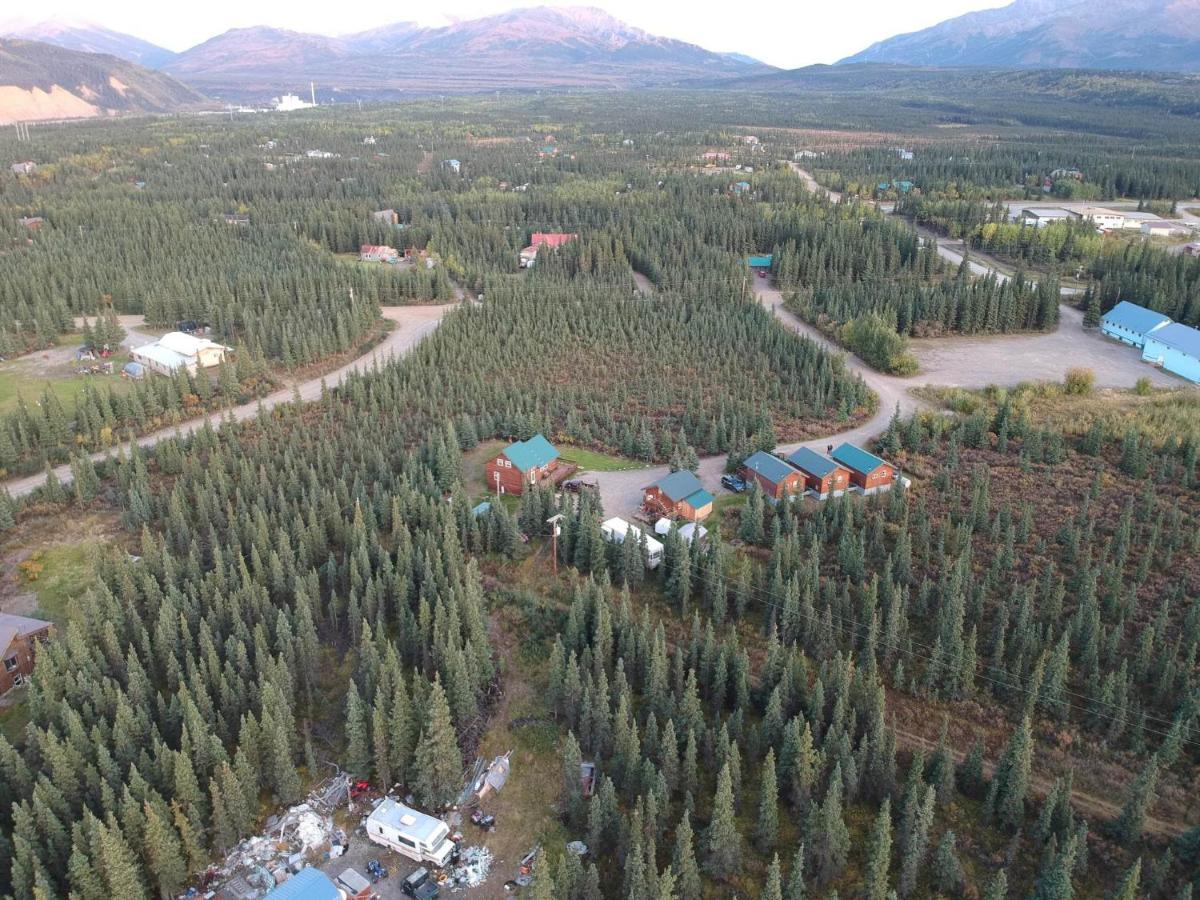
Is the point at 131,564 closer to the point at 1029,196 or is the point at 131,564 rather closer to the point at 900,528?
the point at 900,528

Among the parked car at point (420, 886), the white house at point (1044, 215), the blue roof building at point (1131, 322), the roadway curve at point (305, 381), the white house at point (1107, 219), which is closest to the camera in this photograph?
the parked car at point (420, 886)

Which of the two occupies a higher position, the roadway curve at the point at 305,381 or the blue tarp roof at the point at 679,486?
the blue tarp roof at the point at 679,486

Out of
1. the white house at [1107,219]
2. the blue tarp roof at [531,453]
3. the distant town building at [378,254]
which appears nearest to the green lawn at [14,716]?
the blue tarp roof at [531,453]

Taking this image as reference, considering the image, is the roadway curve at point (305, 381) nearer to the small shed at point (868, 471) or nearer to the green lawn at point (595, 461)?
the green lawn at point (595, 461)

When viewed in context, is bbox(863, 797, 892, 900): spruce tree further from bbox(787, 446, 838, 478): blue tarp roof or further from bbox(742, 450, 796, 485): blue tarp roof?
bbox(787, 446, 838, 478): blue tarp roof

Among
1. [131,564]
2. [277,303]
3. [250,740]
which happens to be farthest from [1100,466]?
[277,303]

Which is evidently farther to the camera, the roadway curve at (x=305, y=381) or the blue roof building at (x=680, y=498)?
the roadway curve at (x=305, y=381)
